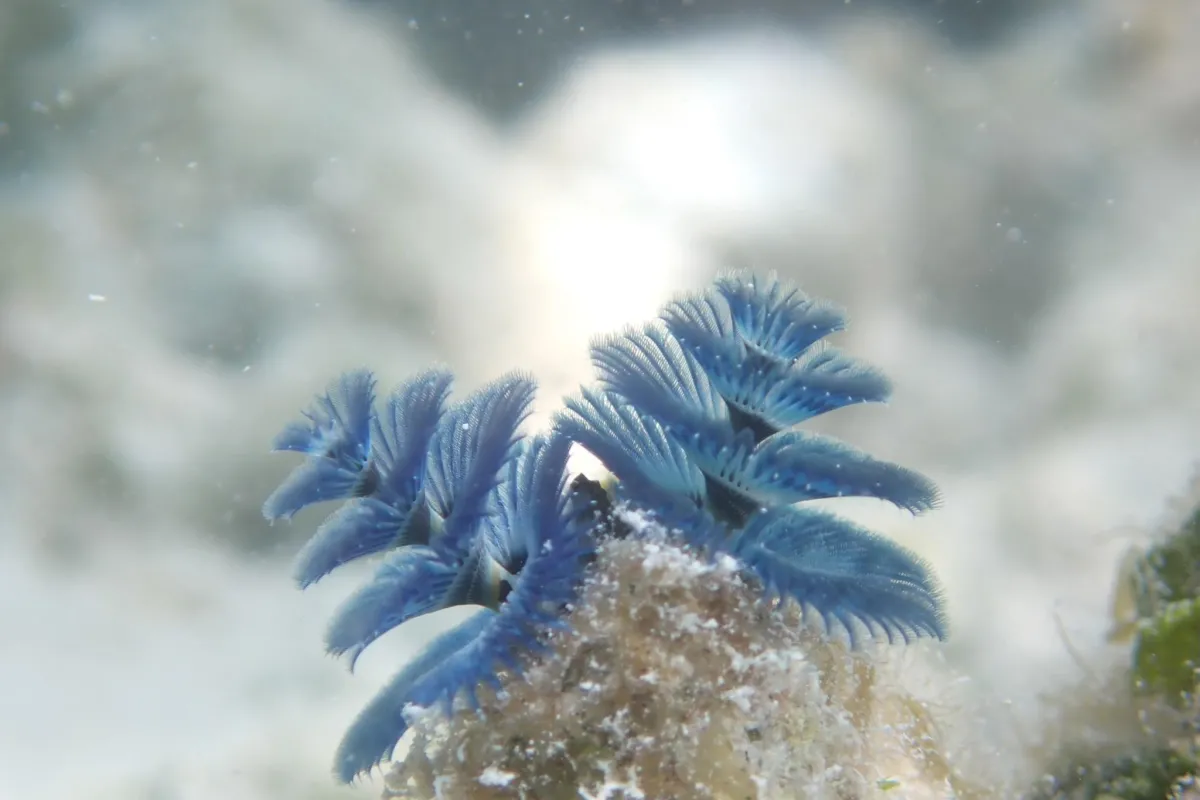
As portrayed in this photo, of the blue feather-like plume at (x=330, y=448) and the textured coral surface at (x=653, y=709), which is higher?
the blue feather-like plume at (x=330, y=448)

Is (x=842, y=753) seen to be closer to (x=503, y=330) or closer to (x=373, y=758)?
(x=373, y=758)

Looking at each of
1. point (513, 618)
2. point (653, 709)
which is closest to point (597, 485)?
point (513, 618)

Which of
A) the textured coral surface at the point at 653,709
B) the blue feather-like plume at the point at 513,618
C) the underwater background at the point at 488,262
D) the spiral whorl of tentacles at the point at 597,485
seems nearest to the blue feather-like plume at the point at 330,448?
the spiral whorl of tentacles at the point at 597,485

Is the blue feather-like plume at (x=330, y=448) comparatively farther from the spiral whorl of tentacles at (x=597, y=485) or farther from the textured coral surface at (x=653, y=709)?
the textured coral surface at (x=653, y=709)

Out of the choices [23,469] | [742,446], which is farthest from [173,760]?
[742,446]

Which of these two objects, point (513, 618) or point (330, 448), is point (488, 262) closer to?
point (330, 448)

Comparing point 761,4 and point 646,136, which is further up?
point 761,4
